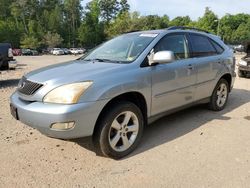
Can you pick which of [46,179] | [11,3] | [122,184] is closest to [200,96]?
[122,184]

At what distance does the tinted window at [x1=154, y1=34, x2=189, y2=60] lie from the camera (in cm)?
466

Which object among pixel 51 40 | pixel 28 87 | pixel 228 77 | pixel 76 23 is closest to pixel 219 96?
pixel 228 77

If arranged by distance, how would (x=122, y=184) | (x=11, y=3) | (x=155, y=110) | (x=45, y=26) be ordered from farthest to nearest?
(x=11, y=3) < (x=45, y=26) < (x=155, y=110) < (x=122, y=184)

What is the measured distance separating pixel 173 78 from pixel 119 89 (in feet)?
Answer: 3.82

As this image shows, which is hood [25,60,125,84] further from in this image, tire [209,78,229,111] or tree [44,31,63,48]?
tree [44,31,63,48]

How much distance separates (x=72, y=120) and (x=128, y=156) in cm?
104

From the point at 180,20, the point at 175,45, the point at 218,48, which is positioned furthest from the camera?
the point at 180,20

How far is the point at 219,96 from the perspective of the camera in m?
6.13

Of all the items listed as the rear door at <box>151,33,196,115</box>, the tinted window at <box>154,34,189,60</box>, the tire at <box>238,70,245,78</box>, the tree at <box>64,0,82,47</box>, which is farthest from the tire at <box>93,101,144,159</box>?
the tree at <box>64,0,82,47</box>

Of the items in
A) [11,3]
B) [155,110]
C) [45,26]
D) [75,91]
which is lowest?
[155,110]

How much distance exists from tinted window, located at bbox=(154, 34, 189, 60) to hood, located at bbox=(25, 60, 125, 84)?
89 centimetres

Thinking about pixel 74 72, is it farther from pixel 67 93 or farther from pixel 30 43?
pixel 30 43

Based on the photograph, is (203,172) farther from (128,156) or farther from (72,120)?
(72,120)

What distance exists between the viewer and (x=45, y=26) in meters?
80.4
